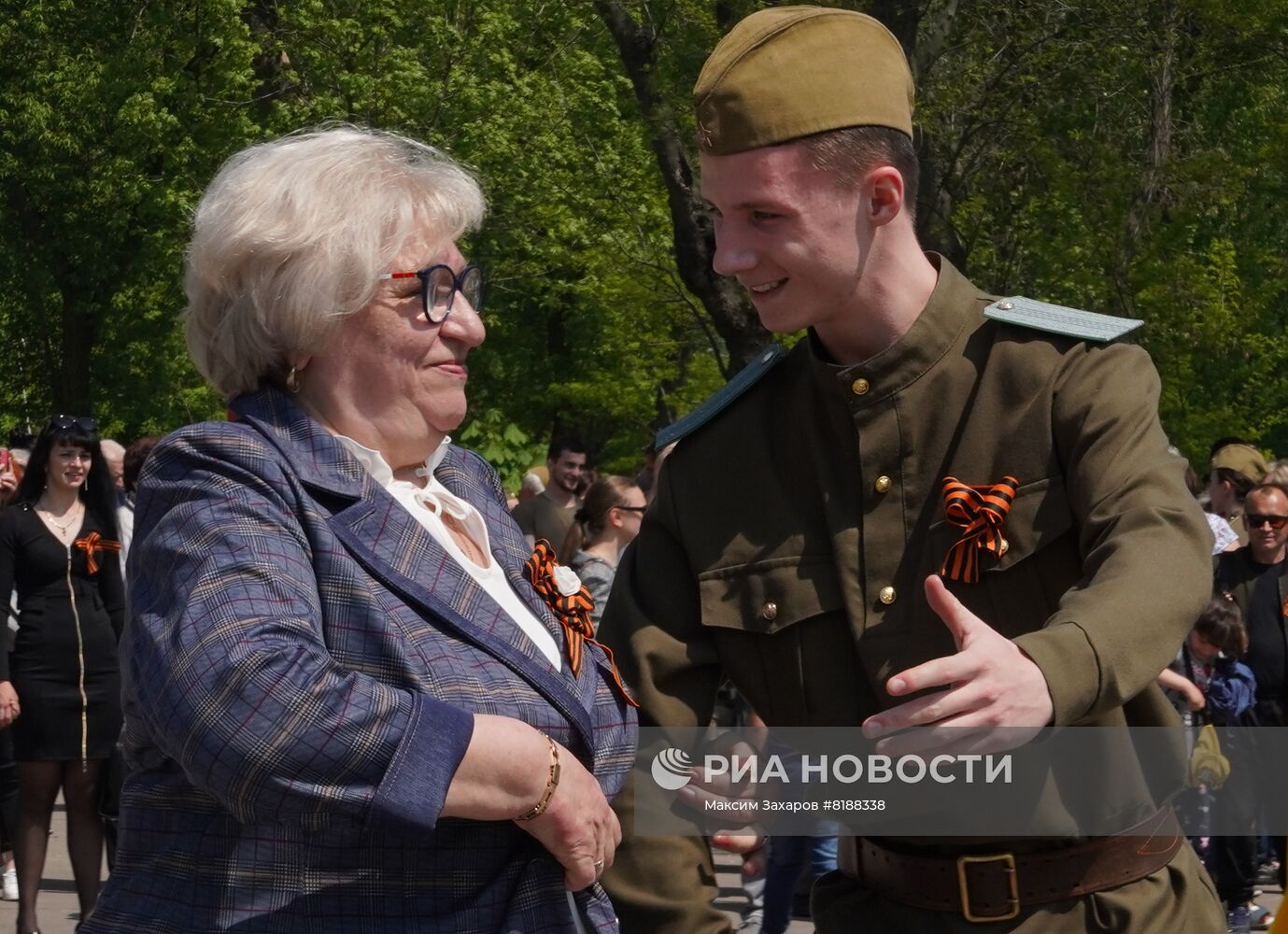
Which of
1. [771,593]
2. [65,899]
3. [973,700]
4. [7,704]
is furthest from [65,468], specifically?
[973,700]

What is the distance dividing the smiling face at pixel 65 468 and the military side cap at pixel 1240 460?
6.22 metres

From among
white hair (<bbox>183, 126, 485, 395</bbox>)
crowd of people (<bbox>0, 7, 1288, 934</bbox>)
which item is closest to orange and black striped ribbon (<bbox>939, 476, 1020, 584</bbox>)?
crowd of people (<bbox>0, 7, 1288, 934</bbox>)

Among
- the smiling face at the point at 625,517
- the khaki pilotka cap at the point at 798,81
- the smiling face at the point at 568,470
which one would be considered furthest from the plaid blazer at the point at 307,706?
the smiling face at the point at 568,470

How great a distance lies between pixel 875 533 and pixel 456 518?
630 millimetres

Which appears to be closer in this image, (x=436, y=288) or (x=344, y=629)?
(x=344, y=629)

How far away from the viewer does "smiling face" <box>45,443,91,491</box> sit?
7871 millimetres

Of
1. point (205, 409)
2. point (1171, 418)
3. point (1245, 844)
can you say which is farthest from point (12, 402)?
point (1245, 844)

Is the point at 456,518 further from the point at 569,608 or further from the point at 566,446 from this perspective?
the point at 566,446

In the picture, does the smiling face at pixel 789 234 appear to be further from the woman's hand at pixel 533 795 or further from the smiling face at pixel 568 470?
the smiling face at pixel 568 470

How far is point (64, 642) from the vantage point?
7855mm

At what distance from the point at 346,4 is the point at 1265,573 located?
53.5ft

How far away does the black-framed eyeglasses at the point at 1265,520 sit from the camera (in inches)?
323

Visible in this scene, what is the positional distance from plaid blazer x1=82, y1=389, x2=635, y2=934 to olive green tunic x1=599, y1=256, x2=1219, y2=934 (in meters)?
0.20

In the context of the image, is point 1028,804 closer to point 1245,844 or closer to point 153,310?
point 1245,844
